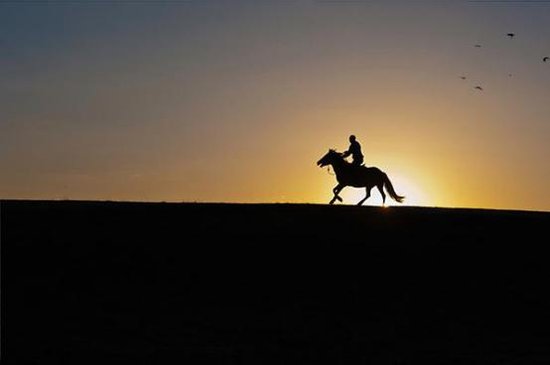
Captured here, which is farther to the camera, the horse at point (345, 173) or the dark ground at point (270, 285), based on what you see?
the horse at point (345, 173)

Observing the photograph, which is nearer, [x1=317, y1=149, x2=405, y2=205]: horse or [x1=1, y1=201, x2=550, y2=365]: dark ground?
[x1=1, y1=201, x2=550, y2=365]: dark ground

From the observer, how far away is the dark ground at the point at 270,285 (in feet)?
70.3

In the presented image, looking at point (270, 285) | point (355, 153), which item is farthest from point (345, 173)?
point (270, 285)

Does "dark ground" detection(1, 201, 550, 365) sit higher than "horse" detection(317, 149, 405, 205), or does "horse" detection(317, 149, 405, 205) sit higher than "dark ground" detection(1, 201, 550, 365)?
"horse" detection(317, 149, 405, 205)

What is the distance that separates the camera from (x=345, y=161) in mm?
35906

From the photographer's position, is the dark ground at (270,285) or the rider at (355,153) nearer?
the dark ground at (270,285)

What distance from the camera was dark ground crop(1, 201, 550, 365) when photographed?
2142 cm

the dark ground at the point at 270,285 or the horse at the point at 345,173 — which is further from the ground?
the horse at the point at 345,173

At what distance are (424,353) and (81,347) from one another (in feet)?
22.3

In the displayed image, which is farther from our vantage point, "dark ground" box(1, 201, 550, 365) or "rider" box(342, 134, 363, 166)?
"rider" box(342, 134, 363, 166)

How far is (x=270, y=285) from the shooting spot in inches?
1059

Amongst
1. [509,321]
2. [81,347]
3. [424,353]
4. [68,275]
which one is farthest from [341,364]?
[68,275]

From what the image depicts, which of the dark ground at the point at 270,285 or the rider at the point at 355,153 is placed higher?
the rider at the point at 355,153

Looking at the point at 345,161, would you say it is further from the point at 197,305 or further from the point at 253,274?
the point at 197,305
